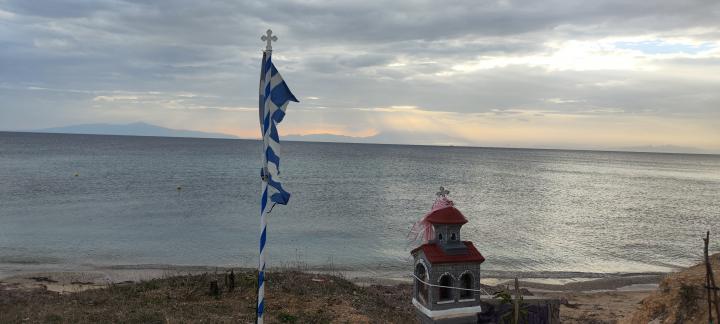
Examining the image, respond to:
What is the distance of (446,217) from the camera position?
9781 mm

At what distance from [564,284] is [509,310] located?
56.2 ft

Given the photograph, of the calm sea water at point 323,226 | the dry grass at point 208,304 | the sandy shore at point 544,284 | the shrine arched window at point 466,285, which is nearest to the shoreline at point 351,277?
the sandy shore at point 544,284

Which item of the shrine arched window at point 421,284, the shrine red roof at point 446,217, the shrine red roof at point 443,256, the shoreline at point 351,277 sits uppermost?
the shrine red roof at point 446,217

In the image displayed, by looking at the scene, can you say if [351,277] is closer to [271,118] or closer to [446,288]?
[446,288]

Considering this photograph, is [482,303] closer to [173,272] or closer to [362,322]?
[362,322]

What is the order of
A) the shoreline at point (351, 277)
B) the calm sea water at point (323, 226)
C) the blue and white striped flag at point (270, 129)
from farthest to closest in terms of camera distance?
the calm sea water at point (323, 226), the shoreline at point (351, 277), the blue and white striped flag at point (270, 129)

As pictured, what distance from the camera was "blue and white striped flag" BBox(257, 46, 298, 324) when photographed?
812 centimetres

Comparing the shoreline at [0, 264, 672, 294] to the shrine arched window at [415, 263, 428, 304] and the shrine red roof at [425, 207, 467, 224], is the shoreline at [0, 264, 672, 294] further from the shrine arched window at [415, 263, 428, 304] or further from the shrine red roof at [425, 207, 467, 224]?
the shrine red roof at [425, 207, 467, 224]

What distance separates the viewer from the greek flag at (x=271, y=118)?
8.12 meters

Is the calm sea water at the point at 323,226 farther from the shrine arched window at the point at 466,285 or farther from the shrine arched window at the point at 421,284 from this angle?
the shrine arched window at the point at 466,285

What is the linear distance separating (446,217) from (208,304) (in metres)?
8.94

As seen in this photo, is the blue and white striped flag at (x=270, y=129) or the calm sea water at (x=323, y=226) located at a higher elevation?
the blue and white striped flag at (x=270, y=129)

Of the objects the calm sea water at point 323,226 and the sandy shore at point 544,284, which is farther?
the calm sea water at point 323,226

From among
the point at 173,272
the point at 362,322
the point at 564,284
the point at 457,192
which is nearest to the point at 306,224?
the point at 173,272
